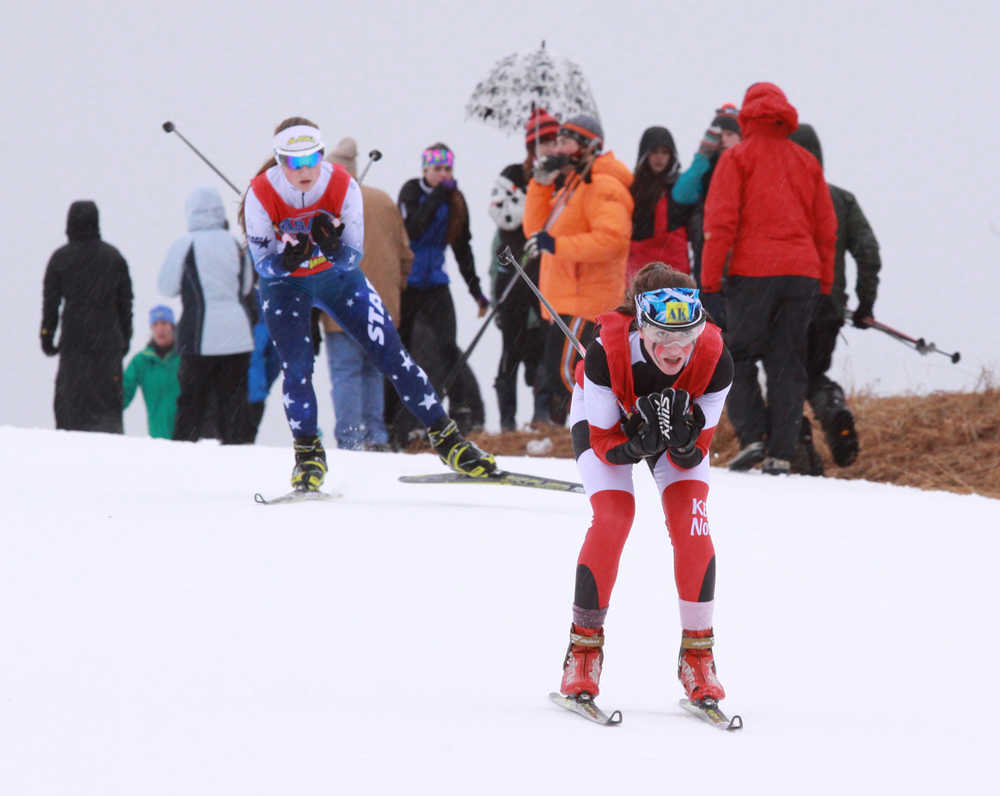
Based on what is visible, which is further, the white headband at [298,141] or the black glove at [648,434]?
the white headband at [298,141]

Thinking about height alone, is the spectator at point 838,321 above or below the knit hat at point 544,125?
below

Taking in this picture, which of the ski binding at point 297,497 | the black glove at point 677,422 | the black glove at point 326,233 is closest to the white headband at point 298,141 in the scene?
the black glove at point 326,233

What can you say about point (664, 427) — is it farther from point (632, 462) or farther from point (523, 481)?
point (523, 481)

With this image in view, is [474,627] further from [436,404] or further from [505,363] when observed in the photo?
[505,363]

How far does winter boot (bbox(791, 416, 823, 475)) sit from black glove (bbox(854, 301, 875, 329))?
33.9 inches

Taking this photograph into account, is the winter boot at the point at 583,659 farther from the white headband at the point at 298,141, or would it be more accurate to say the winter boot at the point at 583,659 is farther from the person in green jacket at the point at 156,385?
the person in green jacket at the point at 156,385

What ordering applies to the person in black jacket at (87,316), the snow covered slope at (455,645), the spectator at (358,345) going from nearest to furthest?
the snow covered slope at (455,645)
the spectator at (358,345)
the person in black jacket at (87,316)

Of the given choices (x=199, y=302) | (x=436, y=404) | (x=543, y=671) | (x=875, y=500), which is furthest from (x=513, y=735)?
(x=199, y=302)

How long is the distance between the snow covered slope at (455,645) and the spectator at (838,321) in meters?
1.22

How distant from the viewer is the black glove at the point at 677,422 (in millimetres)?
4020

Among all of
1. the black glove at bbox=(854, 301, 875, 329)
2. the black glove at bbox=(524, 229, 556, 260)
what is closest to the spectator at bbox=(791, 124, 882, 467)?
the black glove at bbox=(854, 301, 875, 329)

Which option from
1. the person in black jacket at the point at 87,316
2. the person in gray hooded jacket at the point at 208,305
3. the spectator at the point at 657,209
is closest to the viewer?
the spectator at the point at 657,209

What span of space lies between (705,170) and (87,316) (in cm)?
493

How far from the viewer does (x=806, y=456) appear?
9406mm
